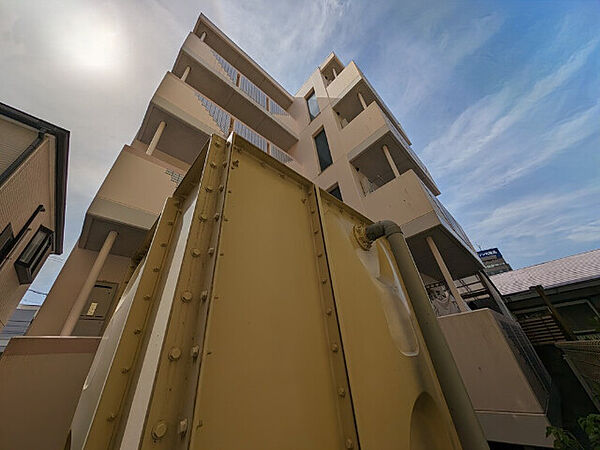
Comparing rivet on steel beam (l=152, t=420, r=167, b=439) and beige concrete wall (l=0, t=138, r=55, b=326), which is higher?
beige concrete wall (l=0, t=138, r=55, b=326)

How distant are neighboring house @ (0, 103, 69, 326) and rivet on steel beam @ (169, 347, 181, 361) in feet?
22.5

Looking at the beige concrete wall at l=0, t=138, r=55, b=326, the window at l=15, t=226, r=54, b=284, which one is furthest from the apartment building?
the window at l=15, t=226, r=54, b=284

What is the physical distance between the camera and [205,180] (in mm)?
1779

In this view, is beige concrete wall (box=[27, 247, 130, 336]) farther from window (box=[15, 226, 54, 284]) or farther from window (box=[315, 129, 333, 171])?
window (box=[315, 129, 333, 171])

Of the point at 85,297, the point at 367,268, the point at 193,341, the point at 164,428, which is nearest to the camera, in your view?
the point at 164,428

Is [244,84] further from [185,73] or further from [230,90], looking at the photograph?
[185,73]

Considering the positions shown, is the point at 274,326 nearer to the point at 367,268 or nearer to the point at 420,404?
the point at 367,268

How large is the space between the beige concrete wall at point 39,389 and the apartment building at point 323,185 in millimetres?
308

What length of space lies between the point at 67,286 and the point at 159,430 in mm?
6385

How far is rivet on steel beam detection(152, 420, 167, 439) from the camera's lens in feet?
2.94

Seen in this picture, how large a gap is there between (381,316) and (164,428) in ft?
6.58

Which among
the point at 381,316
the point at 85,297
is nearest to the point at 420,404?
the point at 381,316

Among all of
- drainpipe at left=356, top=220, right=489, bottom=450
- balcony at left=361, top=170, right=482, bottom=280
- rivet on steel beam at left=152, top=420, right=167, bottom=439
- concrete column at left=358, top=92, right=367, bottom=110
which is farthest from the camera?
concrete column at left=358, top=92, right=367, bottom=110

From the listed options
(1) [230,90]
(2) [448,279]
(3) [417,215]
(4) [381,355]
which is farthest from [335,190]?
(4) [381,355]
